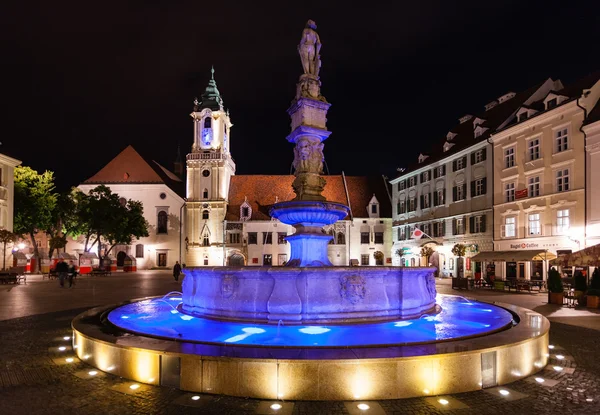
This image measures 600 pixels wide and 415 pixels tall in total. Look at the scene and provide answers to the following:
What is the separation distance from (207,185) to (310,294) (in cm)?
4927

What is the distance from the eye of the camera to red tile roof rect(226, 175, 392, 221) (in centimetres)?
5578

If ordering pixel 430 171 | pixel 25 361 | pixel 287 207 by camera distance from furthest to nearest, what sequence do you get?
pixel 430 171
pixel 287 207
pixel 25 361

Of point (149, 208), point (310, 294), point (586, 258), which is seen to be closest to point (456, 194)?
point (586, 258)

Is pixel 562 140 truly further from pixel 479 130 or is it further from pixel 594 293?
pixel 594 293

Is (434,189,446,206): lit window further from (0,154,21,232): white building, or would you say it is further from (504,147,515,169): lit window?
(0,154,21,232): white building

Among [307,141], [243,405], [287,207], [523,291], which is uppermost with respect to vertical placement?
[307,141]

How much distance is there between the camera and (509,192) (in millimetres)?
32438

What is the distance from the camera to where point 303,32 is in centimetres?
1403

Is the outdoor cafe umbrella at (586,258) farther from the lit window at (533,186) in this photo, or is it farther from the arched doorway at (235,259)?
the arched doorway at (235,259)

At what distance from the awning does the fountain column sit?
18.2 meters

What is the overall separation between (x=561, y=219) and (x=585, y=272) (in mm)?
3456

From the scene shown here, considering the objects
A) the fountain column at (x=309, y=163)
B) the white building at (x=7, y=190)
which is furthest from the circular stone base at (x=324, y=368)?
the white building at (x=7, y=190)

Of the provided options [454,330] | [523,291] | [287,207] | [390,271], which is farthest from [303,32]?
[523,291]

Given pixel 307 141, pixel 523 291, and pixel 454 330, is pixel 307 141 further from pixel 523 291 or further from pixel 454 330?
pixel 523 291
